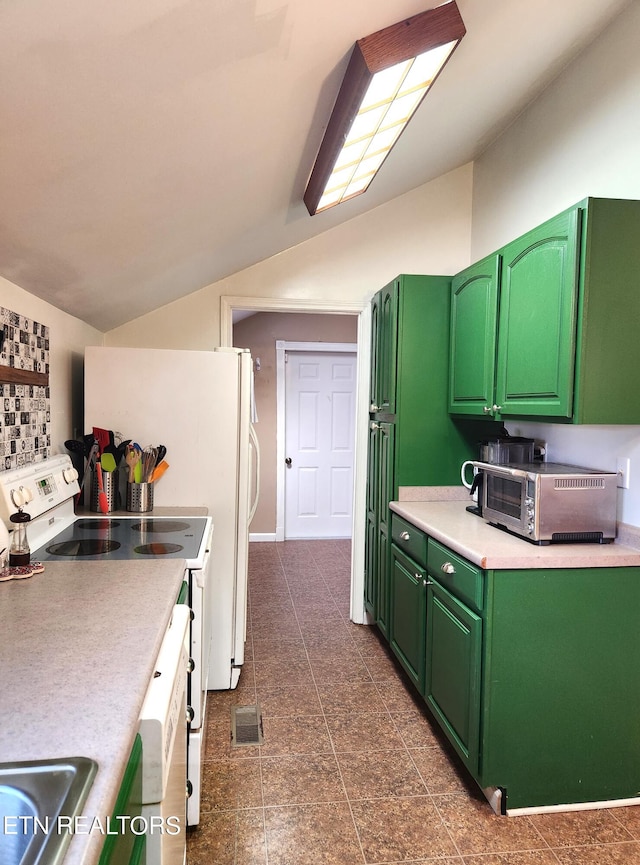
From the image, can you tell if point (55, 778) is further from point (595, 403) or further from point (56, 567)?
point (595, 403)

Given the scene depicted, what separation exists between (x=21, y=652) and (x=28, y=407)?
1.18 m

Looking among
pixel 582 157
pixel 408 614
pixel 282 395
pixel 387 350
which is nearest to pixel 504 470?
pixel 408 614

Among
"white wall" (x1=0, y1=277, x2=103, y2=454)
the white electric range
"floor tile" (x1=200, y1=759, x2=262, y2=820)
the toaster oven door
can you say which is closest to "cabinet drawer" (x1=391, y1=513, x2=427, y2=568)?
the toaster oven door

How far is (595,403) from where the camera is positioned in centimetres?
186

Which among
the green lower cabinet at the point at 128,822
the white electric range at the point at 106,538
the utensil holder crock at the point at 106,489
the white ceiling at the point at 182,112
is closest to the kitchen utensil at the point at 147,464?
the utensil holder crock at the point at 106,489

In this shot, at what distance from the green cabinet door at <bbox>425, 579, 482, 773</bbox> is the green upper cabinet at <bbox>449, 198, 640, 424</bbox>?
813mm

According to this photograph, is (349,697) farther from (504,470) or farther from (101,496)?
(101,496)

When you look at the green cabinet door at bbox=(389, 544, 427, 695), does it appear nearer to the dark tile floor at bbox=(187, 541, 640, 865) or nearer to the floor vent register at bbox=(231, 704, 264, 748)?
the dark tile floor at bbox=(187, 541, 640, 865)

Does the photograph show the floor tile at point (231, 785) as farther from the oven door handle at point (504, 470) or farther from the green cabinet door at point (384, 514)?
the oven door handle at point (504, 470)

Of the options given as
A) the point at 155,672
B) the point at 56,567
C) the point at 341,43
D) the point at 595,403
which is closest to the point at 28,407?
the point at 56,567

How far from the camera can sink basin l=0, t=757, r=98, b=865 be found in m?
0.61

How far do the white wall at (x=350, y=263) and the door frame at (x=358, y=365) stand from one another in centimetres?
4

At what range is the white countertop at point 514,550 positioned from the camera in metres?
1.85

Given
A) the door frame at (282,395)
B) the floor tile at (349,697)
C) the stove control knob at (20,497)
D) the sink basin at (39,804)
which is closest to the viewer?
the sink basin at (39,804)
